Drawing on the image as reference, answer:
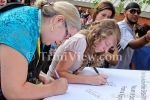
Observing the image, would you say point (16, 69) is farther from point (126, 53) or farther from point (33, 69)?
point (126, 53)

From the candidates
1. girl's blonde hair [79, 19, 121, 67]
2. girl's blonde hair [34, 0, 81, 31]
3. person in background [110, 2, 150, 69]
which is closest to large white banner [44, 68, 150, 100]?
girl's blonde hair [79, 19, 121, 67]

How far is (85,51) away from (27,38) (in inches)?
26.0

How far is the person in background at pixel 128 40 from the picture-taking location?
2229mm

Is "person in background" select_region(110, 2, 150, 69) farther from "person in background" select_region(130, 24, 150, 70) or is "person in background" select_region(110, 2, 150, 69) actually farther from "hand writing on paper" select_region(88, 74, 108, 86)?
"hand writing on paper" select_region(88, 74, 108, 86)

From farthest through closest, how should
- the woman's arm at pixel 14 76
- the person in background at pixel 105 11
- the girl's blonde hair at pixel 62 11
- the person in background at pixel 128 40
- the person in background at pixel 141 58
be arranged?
the person in background at pixel 141 58
the person in background at pixel 105 11
the person in background at pixel 128 40
the girl's blonde hair at pixel 62 11
the woman's arm at pixel 14 76

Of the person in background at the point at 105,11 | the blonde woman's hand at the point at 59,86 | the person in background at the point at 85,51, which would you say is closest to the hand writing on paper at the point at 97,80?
the person in background at the point at 85,51

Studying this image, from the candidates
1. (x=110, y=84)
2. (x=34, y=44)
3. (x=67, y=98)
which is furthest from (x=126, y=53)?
(x=34, y=44)

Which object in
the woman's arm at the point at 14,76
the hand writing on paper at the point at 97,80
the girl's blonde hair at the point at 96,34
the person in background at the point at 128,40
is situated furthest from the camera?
the person in background at the point at 128,40

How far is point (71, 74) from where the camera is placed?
1378 mm

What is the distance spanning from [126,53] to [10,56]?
1.67 m

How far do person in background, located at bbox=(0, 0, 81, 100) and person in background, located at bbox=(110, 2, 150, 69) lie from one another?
125cm

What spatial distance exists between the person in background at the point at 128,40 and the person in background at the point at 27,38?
1.25m

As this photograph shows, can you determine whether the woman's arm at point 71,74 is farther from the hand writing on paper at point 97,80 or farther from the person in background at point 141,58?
the person in background at point 141,58
